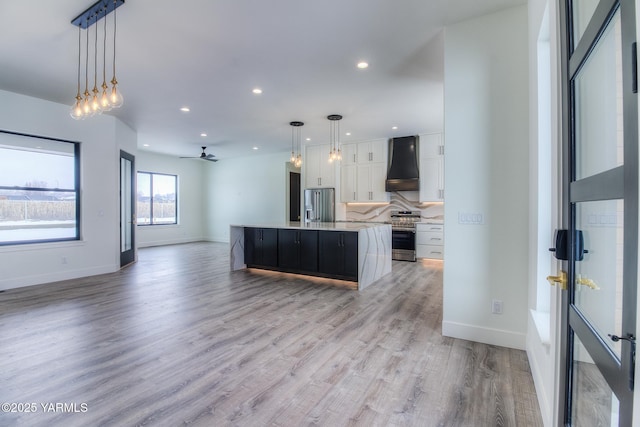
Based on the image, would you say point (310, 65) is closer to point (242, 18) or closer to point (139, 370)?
point (242, 18)

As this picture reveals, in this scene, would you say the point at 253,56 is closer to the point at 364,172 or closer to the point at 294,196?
the point at 364,172

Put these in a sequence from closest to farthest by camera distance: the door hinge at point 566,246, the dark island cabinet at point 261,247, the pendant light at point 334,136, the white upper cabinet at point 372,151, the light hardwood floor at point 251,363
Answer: the door hinge at point 566,246 < the light hardwood floor at point 251,363 < the dark island cabinet at point 261,247 < the pendant light at point 334,136 < the white upper cabinet at point 372,151

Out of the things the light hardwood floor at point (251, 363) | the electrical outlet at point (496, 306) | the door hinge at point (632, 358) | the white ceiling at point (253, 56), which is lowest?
the light hardwood floor at point (251, 363)

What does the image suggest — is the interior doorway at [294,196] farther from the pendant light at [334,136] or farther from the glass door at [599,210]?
the glass door at [599,210]

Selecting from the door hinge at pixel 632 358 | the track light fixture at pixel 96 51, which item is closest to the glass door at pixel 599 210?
the door hinge at pixel 632 358

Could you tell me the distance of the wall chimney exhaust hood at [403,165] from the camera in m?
6.79

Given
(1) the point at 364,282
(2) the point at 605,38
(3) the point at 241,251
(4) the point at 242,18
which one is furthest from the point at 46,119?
(2) the point at 605,38

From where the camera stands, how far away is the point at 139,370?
7.32 ft

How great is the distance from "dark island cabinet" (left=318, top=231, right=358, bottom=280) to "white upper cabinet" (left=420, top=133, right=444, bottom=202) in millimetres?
3051

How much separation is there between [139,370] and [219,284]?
2470 millimetres

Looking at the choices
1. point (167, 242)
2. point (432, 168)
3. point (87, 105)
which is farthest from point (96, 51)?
point (167, 242)

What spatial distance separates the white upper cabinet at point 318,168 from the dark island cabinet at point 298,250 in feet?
9.59

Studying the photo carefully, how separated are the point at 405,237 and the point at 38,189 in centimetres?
681

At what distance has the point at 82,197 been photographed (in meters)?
5.21
